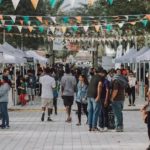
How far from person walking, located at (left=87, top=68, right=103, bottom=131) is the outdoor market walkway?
1.17 feet

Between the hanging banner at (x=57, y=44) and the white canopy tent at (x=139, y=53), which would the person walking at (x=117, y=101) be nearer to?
the white canopy tent at (x=139, y=53)

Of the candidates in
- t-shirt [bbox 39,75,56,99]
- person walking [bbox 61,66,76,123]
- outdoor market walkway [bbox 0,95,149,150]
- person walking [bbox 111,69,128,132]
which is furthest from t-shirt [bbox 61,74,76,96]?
person walking [bbox 111,69,128,132]

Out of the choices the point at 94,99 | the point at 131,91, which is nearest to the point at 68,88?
the point at 94,99

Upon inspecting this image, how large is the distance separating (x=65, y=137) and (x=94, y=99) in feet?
6.87

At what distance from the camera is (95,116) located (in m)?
18.8

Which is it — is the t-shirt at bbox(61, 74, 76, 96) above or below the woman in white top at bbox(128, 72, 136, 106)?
above

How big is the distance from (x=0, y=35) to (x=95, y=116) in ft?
113

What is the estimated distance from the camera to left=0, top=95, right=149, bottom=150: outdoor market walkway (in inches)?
594

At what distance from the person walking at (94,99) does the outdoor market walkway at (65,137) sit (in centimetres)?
36

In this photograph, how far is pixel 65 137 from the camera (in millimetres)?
17344

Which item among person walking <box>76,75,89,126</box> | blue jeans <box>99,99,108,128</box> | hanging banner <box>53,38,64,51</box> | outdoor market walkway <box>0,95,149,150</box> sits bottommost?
outdoor market walkway <box>0,95,149,150</box>

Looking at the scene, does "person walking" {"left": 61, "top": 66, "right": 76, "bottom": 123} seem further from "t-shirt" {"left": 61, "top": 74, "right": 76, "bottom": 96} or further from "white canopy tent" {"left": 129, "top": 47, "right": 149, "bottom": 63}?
"white canopy tent" {"left": 129, "top": 47, "right": 149, "bottom": 63}

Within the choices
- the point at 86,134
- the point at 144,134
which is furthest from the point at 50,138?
the point at 144,134

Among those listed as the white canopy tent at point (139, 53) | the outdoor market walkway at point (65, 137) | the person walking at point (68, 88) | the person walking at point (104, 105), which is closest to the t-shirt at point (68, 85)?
the person walking at point (68, 88)
